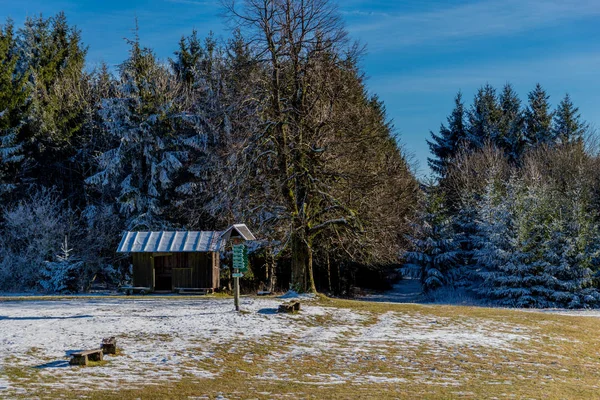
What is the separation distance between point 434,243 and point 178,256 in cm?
1758

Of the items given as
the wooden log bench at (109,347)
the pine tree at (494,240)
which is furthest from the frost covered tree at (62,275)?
the pine tree at (494,240)

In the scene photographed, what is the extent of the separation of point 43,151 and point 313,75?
2607 centimetres

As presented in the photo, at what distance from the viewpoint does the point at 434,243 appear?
3722 centimetres

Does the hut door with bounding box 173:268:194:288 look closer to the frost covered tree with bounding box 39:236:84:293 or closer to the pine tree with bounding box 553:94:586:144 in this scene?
the frost covered tree with bounding box 39:236:84:293

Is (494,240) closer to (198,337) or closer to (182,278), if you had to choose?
(182,278)

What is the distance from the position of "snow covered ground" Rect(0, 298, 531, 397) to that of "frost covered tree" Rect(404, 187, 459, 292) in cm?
1731

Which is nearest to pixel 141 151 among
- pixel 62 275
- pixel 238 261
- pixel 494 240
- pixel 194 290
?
pixel 62 275

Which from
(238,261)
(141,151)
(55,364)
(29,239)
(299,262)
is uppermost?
(141,151)

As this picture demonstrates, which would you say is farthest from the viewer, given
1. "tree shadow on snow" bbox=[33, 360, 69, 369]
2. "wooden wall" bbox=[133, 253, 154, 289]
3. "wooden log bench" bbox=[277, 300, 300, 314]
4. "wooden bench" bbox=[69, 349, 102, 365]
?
"wooden wall" bbox=[133, 253, 154, 289]

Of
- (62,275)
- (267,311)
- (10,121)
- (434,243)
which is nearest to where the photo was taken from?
(267,311)

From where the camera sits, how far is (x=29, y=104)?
128ft

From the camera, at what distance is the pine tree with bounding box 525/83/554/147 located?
166 feet

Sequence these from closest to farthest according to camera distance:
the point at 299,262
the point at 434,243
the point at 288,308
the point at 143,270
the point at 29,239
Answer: the point at 288,308, the point at 299,262, the point at 143,270, the point at 29,239, the point at 434,243

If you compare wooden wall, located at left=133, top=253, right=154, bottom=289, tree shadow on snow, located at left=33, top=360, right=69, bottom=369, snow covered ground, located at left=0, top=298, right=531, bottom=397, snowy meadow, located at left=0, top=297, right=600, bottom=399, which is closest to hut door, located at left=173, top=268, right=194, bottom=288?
wooden wall, located at left=133, top=253, right=154, bottom=289
